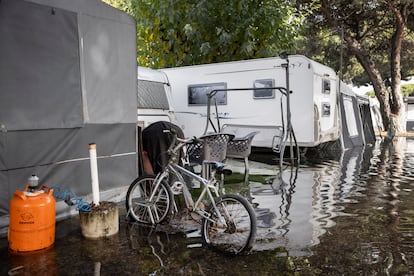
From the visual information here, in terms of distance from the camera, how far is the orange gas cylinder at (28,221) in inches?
138

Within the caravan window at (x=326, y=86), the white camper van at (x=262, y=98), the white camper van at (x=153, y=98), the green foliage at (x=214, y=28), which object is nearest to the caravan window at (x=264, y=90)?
the white camper van at (x=262, y=98)

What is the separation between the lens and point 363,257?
3.37 metres

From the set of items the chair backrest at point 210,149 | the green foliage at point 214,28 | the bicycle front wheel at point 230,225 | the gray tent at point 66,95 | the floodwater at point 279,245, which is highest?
the green foliage at point 214,28

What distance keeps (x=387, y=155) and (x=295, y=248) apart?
907 cm

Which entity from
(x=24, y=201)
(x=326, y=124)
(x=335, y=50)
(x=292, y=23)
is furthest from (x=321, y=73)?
(x=335, y=50)

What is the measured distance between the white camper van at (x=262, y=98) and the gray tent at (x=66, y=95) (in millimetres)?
3913

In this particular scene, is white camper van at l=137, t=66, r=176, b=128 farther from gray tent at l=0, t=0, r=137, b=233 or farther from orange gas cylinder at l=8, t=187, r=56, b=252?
orange gas cylinder at l=8, t=187, r=56, b=252

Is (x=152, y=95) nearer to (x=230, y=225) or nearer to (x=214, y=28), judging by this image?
(x=214, y=28)

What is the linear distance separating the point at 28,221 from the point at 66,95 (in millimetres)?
1633

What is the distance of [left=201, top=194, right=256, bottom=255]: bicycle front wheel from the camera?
11.1 feet

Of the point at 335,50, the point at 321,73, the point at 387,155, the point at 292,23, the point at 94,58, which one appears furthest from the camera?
the point at 335,50

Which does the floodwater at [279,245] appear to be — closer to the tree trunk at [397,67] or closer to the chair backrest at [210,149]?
the chair backrest at [210,149]

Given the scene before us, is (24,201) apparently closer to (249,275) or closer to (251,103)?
(249,275)

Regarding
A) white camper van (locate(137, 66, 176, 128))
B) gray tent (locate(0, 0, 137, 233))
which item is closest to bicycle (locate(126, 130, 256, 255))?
gray tent (locate(0, 0, 137, 233))
